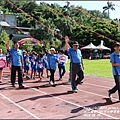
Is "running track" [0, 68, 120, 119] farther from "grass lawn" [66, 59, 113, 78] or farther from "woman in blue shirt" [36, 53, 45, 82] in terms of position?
"grass lawn" [66, 59, 113, 78]

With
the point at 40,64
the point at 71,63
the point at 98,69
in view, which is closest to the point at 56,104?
the point at 71,63

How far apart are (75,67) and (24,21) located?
62991mm

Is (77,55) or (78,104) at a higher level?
(77,55)

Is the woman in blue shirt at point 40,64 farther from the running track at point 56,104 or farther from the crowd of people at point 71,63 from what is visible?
the running track at point 56,104

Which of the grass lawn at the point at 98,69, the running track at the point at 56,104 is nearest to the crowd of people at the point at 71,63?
the running track at the point at 56,104

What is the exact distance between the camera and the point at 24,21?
232ft

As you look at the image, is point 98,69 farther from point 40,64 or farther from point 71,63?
point 71,63

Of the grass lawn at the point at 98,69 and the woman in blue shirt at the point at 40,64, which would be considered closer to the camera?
the woman in blue shirt at the point at 40,64

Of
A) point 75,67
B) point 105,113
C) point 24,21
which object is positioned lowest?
point 105,113

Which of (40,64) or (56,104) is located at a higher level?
(40,64)

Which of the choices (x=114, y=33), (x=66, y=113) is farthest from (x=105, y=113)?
(x=114, y=33)

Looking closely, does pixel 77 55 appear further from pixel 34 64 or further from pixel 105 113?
pixel 34 64

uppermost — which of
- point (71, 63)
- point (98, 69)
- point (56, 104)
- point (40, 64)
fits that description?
point (71, 63)

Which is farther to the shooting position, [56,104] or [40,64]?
[40,64]
